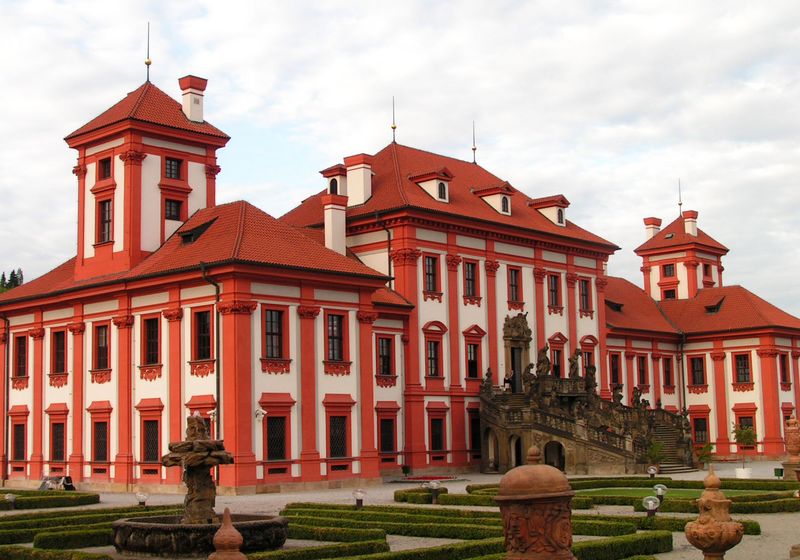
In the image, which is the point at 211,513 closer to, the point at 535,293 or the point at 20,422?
→ the point at 20,422

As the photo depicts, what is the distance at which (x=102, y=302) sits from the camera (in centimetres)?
4369

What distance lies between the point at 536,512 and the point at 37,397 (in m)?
Answer: 39.3

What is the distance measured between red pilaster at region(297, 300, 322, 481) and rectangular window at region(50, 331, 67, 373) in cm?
1218

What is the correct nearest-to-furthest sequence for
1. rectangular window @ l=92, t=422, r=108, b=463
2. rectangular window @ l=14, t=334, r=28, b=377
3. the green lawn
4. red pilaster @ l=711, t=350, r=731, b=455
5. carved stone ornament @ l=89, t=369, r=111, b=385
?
the green lawn → rectangular window @ l=92, t=422, r=108, b=463 → carved stone ornament @ l=89, t=369, r=111, b=385 → rectangular window @ l=14, t=334, r=28, b=377 → red pilaster @ l=711, t=350, r=731, b=455

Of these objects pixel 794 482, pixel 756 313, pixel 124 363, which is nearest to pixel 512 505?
pixel 794 482

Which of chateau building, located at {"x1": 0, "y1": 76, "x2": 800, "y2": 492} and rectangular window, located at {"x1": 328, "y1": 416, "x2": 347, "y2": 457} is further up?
chateau building, located at {"x1": 0, "y1": 76, "x2": 800, "y2": 492}

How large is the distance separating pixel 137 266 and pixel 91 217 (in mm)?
4269

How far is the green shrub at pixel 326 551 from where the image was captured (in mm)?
18438

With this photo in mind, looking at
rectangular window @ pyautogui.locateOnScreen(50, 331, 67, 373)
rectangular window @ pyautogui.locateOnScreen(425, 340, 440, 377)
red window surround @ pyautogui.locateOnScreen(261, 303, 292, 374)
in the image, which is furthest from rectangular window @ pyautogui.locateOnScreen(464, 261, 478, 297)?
rectangular window @ pyautogui.locateOnScreen(50, 331, 67, 373)

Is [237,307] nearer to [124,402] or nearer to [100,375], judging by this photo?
[124,402]

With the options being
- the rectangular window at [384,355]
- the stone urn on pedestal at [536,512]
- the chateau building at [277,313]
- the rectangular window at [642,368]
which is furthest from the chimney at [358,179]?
the stone urn on pedestal at [536,512]

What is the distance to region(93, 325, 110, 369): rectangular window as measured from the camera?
143 feet

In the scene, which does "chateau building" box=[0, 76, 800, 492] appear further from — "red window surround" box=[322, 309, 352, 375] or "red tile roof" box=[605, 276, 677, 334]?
"red tile roof" box=[605, 276, 677, 334]

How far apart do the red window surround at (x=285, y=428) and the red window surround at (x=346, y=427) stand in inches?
66.3
